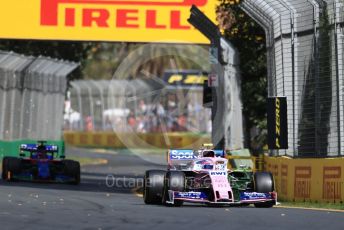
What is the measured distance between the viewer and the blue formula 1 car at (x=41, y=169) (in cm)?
2467

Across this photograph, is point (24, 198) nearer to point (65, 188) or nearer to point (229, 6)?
point (65, 188)

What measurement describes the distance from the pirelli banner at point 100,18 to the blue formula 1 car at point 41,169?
640 centimetres

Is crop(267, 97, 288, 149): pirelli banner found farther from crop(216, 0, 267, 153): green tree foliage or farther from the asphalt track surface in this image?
crop(216, 0, 267, 153): green tree foliage

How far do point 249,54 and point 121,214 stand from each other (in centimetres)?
1359

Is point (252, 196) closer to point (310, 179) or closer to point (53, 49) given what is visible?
point (310, 179)

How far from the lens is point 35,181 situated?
82.7ft

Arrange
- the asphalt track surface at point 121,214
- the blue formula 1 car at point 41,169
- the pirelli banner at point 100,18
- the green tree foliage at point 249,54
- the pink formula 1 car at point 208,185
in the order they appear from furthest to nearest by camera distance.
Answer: the pirelli banner at point 100,18
the green tree foliage at point 249,54
the blue formula 1 car at point 41,169
the pink formula 1 car at point 208,185
the asphalt track surface at point 121,214

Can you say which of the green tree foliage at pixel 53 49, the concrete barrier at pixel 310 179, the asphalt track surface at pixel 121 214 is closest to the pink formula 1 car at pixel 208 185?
the asphalt track surface at pixel 121 214

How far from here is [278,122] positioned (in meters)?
19.8

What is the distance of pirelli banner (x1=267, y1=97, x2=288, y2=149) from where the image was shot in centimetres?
1981

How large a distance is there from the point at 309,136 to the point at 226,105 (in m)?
5.25

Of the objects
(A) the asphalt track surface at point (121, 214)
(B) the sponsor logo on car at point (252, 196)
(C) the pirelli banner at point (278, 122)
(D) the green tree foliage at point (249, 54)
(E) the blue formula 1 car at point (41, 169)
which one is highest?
(D) the green tree foliage at point (249, 54)

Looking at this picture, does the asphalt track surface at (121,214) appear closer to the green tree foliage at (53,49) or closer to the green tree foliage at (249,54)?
the green tree foliage at (249,54)

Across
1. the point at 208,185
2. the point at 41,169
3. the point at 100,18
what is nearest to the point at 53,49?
the point at 100,18
